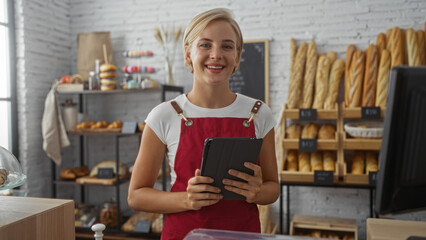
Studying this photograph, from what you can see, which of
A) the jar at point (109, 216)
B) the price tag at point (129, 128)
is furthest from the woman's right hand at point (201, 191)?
the jar at point (109, 216)

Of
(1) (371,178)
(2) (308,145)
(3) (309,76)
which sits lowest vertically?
(1) (371,178)

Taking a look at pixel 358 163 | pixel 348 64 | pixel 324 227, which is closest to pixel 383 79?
pixel 348 64

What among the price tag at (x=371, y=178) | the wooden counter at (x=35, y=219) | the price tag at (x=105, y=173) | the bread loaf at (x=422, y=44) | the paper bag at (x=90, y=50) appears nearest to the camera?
the wooden counter at (x=35, y=219)

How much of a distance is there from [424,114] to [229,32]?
0.71 m

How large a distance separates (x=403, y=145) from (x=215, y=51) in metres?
0.68

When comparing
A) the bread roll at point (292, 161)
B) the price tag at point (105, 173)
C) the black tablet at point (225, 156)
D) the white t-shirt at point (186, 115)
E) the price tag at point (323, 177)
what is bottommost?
the price tag at point (105, 173)

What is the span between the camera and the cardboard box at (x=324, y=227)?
10.1ft

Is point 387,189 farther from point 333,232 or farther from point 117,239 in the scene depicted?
point 117,239

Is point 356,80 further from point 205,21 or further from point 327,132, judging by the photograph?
point 205,21

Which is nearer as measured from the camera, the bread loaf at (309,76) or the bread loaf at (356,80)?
the bread loaf at (356,80)

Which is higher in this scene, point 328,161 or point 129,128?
point 129,128

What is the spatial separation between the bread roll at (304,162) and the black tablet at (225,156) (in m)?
2.02

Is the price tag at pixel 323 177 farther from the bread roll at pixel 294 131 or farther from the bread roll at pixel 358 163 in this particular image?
the bread roll at pixel 294 131

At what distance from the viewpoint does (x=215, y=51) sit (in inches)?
48.4
